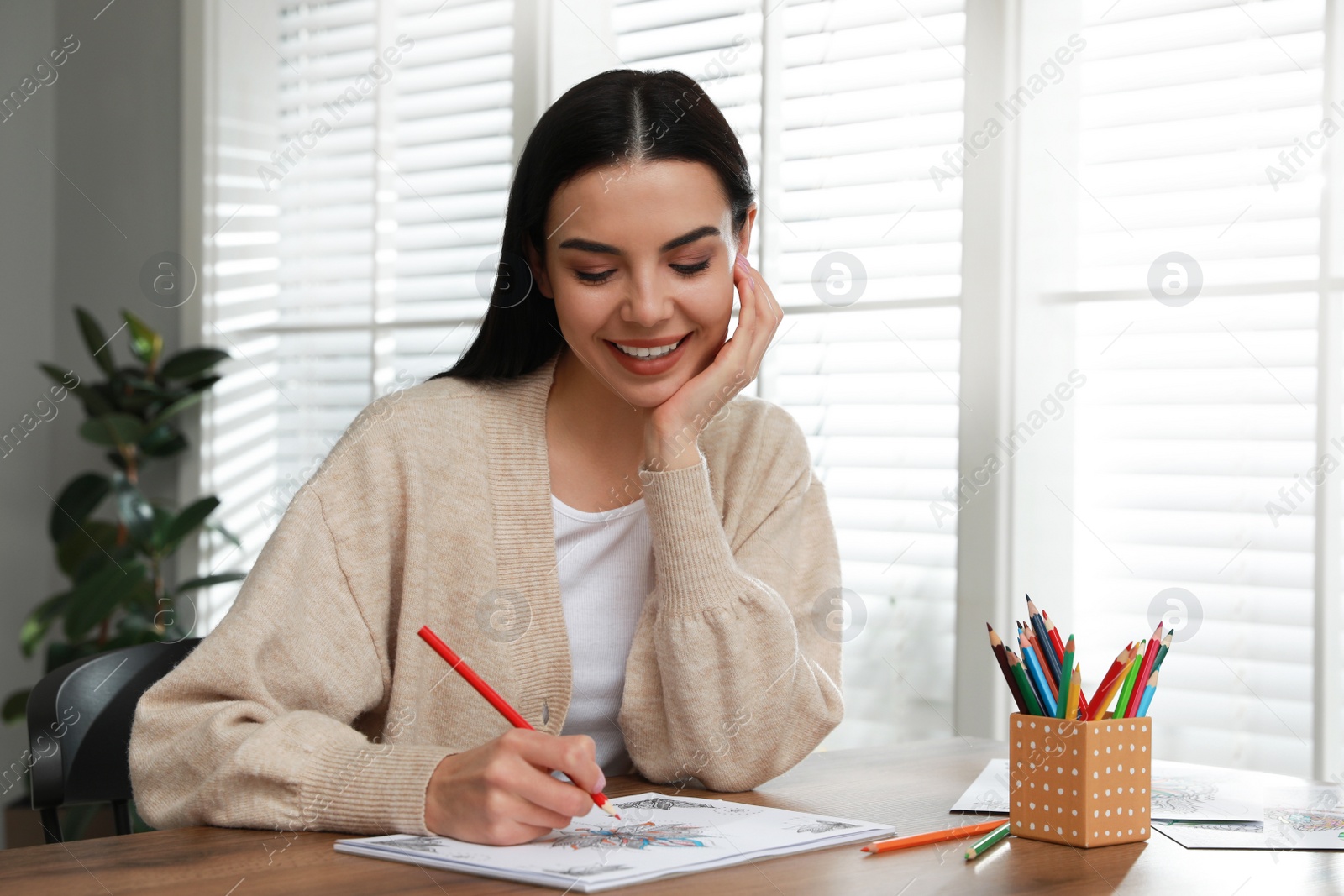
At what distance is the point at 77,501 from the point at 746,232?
2467 millimetres

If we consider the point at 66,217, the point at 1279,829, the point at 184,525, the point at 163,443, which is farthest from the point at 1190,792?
the point at 66,217

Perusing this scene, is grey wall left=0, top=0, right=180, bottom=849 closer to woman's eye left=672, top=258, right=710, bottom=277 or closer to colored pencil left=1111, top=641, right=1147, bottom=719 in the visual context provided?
woman's eye left=672, top=258, right=710, bottom=277

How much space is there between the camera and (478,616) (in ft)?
4.71

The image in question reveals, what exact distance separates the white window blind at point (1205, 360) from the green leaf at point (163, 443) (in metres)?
2.46

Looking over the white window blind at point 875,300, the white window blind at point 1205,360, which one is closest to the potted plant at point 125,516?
the white window blind at point 875,300

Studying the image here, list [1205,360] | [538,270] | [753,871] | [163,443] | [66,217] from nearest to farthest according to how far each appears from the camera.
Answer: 1. [753,871]
2. [538,270]
3. [1205,360]
4. [163,443]
5. [66,217]

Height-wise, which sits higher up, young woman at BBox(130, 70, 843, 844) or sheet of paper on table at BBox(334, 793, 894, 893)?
young woman at BBox(130, 70, 843, 844)

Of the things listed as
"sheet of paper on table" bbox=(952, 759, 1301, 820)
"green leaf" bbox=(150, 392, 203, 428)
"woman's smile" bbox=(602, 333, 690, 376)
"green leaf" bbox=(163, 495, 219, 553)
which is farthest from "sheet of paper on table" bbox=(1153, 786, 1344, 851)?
"green leaf" bbox=(150, 392, 203, 428)

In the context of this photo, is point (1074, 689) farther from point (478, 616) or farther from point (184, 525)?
point (184, 525)

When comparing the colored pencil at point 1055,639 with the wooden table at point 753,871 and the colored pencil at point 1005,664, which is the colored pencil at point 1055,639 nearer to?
the colored pencil at point 1005,664

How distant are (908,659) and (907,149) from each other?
3.28 ft

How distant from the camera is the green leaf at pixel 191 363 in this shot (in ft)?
10.8

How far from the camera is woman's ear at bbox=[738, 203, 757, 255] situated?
1608 mm

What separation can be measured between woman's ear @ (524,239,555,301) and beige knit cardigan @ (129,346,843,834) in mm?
136
